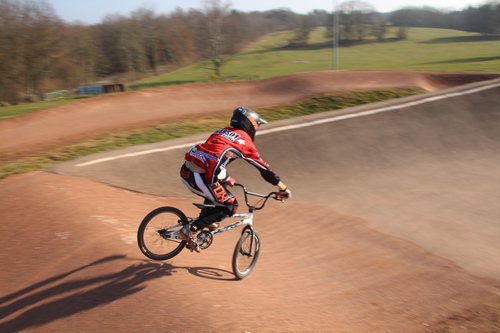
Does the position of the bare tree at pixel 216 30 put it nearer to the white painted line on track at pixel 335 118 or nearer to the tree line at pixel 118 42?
the tree line at pixel 118 42

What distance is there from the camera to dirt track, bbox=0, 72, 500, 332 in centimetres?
453

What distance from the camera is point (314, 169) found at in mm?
11336

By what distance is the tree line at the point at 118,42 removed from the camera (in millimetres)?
26984

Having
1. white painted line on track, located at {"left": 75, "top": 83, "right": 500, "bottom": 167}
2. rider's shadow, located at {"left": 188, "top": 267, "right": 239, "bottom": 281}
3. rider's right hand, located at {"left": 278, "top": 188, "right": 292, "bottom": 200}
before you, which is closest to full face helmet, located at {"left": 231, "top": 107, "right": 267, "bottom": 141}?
rider's right hand, located at {"left": 278, "top": 188, "right": 292, "bottom": 200}

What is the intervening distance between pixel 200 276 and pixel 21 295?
86.3 inches

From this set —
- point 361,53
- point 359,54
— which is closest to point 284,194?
point 359,54

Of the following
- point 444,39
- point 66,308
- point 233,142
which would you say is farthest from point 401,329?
point 444,39

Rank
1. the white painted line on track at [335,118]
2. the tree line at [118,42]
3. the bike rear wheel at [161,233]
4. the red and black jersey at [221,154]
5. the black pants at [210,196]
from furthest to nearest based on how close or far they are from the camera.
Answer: the tree line at [118,42] < the white painted line on track at [335,118] < the bike rear wheel at [161,233] < the black pants at [210,196] < the red and black jersey at [221,154]

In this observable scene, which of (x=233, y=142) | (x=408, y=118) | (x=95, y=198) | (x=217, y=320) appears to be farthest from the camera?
(x=408, y=118)

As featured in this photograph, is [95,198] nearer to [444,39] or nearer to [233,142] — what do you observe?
[233,142]

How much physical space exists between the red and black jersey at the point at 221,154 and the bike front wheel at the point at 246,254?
961mm

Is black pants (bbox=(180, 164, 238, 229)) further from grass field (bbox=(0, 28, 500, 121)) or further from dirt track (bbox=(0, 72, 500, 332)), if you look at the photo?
grass field (bbox=(0, 28, 500, 121))

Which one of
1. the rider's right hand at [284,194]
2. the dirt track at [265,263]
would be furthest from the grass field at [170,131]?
the rider's right hand at [284,194]

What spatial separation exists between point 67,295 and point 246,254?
A: 2.38 meters
